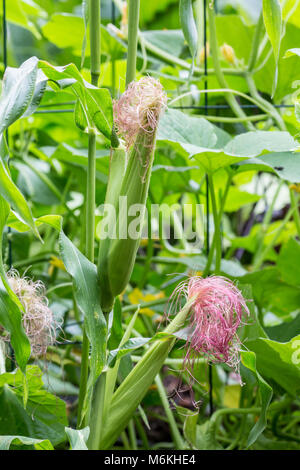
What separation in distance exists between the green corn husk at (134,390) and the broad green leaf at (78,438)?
40 millimetres

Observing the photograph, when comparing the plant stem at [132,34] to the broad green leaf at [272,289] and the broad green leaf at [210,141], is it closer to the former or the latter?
the broad green leaf at [210,141]

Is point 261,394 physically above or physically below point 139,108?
below

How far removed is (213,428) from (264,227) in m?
0.43

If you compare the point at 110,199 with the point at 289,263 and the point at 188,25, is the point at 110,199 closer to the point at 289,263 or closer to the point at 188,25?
the point at 188,25

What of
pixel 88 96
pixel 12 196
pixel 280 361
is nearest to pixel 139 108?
pixel 88 96

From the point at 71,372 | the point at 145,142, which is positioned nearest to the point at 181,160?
the point at 71,372

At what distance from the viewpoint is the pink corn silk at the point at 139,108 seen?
0.44 meters

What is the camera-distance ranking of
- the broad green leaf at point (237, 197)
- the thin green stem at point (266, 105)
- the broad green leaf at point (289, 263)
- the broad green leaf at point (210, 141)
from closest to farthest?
1. the broad green leaf at point (210, 141)
2. the thin green stem at point (266, 105)
3. the broad green leaf at point (289, 263)
4. the broad green leaf at point (237, 197)

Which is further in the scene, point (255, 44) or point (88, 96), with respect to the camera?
point (255, 44)

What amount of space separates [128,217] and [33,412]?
0.23 metres

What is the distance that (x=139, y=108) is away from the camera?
45cm

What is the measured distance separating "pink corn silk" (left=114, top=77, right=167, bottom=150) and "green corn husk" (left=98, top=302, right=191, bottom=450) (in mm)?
147

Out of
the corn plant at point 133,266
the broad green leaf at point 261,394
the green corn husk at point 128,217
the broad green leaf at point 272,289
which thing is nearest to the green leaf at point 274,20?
the corn plant at point 133,266
